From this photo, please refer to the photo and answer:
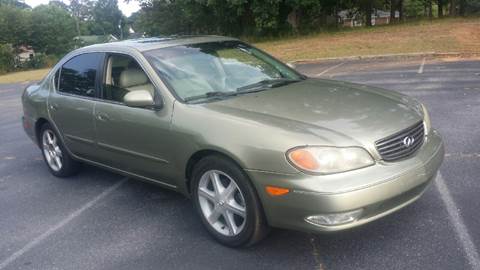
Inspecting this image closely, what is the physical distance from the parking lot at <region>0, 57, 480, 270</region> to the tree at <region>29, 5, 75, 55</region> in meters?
49.8

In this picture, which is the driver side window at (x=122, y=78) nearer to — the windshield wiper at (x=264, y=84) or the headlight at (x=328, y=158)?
the windshield wiper at (x=264, y=84)

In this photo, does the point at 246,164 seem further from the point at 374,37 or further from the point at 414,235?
the point at 374,37

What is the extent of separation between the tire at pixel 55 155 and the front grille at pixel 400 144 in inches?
147

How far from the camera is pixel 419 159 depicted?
3717 mm

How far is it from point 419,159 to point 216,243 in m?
1.67

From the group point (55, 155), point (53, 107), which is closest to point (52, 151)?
point (55, 155)

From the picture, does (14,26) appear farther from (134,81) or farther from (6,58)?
(134,81)

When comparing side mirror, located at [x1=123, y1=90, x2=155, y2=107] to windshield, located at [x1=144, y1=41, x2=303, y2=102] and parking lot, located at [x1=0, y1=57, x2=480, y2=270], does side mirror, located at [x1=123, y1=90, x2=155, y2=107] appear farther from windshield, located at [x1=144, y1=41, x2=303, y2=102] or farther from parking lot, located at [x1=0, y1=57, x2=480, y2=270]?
parking lot, located at [x1=0, y1=57, x2=480, y2=270]

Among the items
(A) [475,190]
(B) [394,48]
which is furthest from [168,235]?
(B) [394,48]

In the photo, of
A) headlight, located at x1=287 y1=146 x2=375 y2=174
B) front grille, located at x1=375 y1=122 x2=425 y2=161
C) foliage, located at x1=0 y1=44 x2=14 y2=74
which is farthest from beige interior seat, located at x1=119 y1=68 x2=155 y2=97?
foliage, located at x1=0 y1=44 x2=14 y2=74

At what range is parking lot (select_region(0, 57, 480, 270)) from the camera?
12.1 ft

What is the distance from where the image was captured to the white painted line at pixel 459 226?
3484 mm

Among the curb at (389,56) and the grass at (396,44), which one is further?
the grass at (396,44)

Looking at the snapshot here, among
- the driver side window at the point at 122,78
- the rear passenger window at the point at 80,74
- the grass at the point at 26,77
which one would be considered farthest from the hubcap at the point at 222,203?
the grass at the point at 26,77
